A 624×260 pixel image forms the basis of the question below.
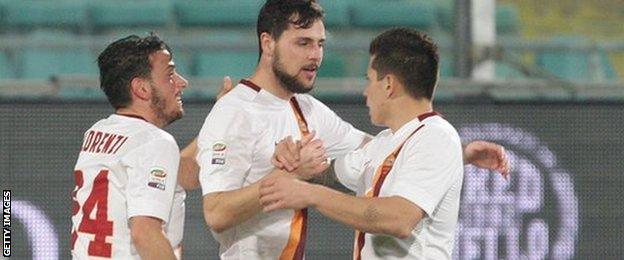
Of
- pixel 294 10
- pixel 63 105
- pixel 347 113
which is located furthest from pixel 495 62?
pixel 294 10

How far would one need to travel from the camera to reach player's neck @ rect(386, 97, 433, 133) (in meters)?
4.89

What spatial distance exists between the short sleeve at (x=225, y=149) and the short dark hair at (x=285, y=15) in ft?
0.96

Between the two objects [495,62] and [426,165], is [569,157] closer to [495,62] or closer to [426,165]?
[495,62]

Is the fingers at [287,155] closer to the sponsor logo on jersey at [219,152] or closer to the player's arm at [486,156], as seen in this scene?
the sponsor logo on jersey at [219,152]

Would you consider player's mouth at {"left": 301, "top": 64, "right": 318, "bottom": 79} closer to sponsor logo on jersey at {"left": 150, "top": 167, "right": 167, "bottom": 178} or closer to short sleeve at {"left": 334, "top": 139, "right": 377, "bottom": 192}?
short sleeve at {"left": 334, "top": 139, "right": 377, "bottom": 192}

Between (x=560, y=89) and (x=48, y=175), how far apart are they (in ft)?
7.57

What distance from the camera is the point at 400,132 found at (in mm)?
4902

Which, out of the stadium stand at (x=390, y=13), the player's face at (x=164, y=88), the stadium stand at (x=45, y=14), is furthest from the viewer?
the stadium stand at (x=390, y=13)

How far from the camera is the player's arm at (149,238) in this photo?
4.77 metres

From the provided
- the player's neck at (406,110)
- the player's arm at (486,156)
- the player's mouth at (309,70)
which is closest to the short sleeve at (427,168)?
the player's neck at (406,110)

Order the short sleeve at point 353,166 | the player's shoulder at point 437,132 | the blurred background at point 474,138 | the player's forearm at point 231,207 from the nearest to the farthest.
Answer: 1. the player's shoulder at point 437,132
2. the player's forearm at point 231,207
3. the short sleeve at point 353,166
4. the blurred background at point 474,138

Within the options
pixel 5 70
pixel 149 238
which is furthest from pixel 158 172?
pixel 5 70

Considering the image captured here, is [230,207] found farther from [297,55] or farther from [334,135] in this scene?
[334,135]

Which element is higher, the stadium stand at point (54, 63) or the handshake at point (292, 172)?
the stadium stand at point (54, 63)
